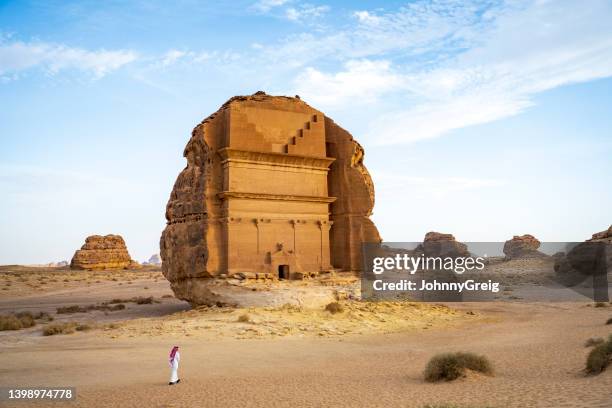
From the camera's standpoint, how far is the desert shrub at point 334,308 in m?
19.7

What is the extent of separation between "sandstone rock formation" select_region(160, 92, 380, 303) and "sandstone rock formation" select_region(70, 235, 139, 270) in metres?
52.7

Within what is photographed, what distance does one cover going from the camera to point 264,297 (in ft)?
64.2

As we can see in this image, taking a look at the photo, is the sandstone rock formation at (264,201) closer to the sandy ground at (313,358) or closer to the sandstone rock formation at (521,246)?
the sandy ground at (313,358)

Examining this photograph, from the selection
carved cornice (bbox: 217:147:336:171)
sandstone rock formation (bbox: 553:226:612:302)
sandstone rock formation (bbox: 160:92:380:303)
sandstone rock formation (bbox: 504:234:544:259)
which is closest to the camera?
sandstone rock formation (bbox: 160:92:380:303)

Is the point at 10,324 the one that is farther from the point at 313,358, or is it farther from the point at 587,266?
the point at 587,266

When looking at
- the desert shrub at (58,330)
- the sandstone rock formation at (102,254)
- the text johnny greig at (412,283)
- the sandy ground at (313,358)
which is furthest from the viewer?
the sandstone rock formation at (102,254)

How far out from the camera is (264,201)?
2159 cm

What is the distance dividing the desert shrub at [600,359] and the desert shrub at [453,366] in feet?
6.08

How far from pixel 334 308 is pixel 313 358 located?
611cm

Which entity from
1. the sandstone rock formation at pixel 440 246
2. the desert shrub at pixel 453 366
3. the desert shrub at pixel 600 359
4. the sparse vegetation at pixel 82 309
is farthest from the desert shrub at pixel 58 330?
the sandstone rock formation at pixel 440 246

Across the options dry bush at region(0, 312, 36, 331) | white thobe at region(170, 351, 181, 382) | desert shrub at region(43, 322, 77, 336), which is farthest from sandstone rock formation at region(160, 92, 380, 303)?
white thobe at region(170, 351, 181, 382)

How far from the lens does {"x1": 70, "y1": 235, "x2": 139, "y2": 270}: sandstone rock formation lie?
70562mm

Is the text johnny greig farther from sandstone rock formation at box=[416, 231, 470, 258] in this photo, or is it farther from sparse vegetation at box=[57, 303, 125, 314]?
sandstone rock formation at box=[416, 231, 470, 258]

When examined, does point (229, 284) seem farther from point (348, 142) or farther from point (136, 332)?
point (348, 142)
